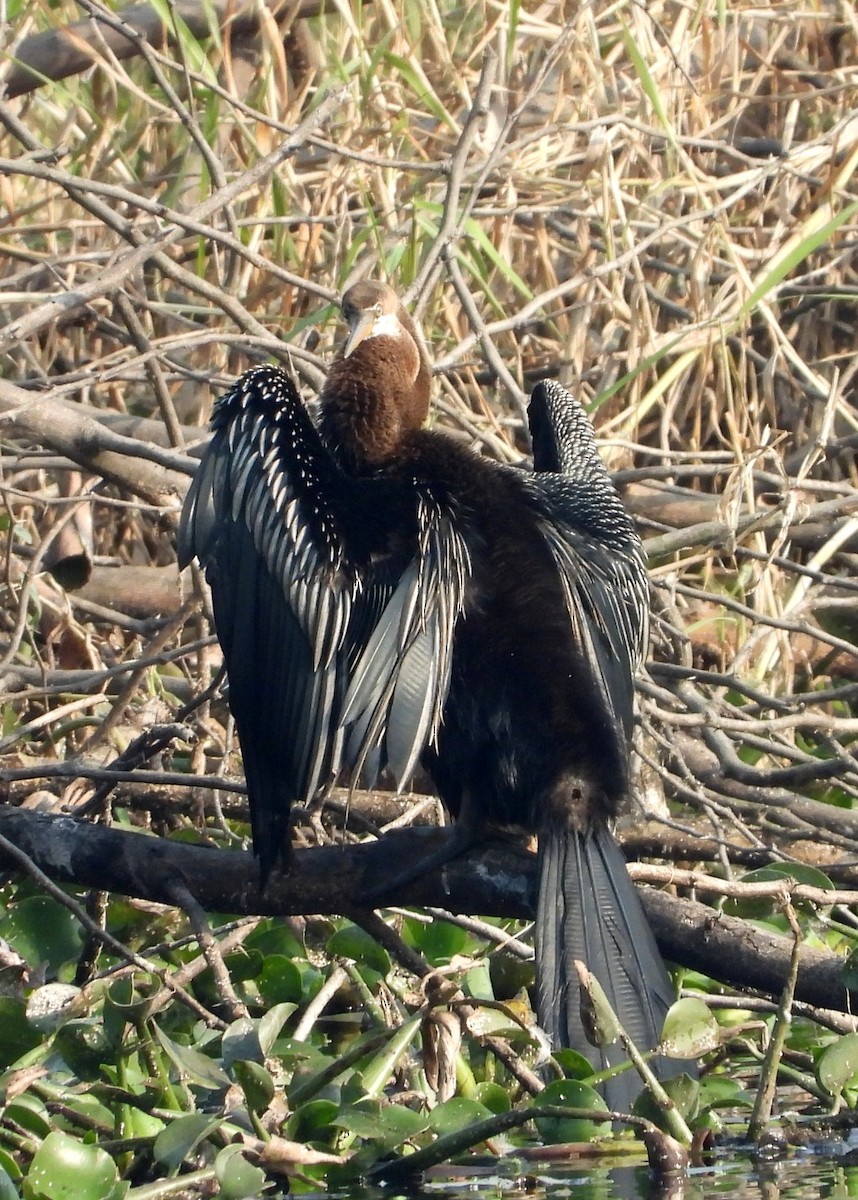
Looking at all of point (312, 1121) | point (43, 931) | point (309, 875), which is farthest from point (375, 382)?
point (312, 1121)

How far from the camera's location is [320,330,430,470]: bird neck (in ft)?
10.1

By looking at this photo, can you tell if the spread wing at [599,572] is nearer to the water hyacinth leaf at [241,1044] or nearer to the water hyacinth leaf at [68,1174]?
the water hyacinth leaf at [241,1044]

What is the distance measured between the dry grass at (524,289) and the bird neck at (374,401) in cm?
38

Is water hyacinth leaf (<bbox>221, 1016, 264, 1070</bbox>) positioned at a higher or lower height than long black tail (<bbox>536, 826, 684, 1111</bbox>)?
lower

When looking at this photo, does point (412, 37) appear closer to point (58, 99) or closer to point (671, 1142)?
point (58, 99)

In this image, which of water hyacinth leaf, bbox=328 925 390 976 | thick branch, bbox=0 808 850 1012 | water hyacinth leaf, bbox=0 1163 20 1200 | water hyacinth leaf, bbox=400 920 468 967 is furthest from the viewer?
water hyacinth leaf, bbox=400 920 468 967

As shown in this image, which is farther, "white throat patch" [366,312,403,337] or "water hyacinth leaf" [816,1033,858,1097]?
"white throat patch" [366,312,403,337]

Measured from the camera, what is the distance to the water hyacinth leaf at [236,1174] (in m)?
2.12

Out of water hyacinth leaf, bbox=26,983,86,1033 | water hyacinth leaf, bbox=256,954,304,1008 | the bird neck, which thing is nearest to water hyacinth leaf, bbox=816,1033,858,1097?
water hyacinth leaf, bbox=256,954,304,1008

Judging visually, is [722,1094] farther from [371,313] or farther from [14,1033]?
[371,313]

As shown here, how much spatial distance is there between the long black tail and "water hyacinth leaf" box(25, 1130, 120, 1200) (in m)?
0.69

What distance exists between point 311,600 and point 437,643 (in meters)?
0.24

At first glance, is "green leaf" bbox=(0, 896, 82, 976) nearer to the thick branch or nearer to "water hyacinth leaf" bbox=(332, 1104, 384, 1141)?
the thick branch

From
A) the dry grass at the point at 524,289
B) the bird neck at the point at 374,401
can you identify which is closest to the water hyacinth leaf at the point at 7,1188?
the dry grass at the point at 524,289
